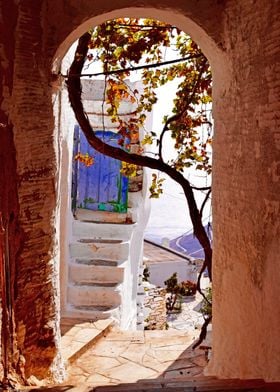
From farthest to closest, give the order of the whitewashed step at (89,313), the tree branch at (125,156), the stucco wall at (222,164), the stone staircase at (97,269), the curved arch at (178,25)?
→ the stone staircase at (97,269) → the whitewashed step at (89,313) → the tree branch at (125,156) → the curved arch at (178,25) → the stucco wall at (222,164)

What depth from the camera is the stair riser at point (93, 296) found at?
7.26 metres

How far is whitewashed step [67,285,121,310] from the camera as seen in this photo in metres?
7.26

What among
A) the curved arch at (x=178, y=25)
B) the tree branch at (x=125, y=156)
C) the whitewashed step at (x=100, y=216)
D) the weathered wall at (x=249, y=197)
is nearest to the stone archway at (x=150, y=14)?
→ the curved arch at (x=178, y=25)

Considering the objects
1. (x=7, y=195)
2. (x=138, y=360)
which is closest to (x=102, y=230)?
(x=138, y=360)

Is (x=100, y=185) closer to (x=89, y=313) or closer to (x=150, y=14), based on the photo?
(x=89, y=313)

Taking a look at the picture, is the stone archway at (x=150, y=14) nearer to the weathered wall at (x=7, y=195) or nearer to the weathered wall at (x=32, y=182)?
the weathered wall at (x=32, y=182)

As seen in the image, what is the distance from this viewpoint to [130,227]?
8281mm

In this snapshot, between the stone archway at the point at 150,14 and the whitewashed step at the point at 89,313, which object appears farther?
the whitewashed step at the point at 89,313

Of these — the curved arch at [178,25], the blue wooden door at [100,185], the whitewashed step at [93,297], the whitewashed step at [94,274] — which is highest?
the curved arch at [178,25]

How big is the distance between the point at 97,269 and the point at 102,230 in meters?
0.89

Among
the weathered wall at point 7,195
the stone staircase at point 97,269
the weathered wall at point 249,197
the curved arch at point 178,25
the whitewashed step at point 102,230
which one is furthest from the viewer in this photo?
the whitewashed step at point 102,230

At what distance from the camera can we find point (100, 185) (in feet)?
28.5

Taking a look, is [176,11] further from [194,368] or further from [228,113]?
[194,368]

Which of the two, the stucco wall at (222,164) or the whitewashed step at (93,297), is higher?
the stucco wall at (222,164)
